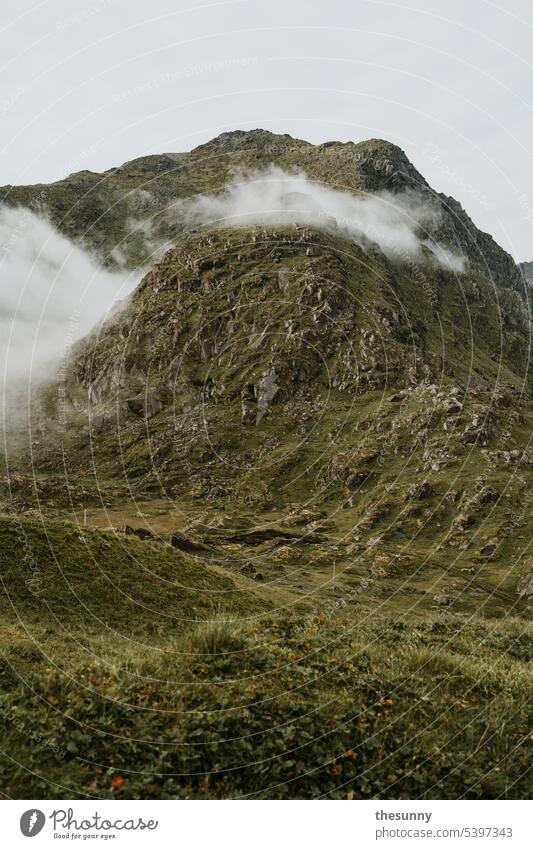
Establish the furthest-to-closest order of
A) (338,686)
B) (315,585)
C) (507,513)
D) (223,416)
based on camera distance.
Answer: (223,416)
(507,513)
(315,585)
(338,686)

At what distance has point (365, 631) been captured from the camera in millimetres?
18406

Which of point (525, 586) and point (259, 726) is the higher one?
point (259, 726)

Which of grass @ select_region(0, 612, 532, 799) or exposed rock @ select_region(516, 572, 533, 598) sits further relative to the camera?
exposed rock @ select_region(516, 572, 533, 598)

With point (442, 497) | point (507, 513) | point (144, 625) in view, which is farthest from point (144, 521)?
point (144, 625)

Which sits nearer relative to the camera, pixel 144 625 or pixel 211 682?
pixel 211 682

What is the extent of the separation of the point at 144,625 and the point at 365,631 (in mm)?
7518

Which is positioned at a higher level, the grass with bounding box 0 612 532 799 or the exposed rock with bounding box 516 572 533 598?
the grass with bounding box 0 612 532 799

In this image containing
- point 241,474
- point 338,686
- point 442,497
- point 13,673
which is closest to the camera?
point 13,673

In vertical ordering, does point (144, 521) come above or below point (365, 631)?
below

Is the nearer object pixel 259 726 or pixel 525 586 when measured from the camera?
pixel 259 726

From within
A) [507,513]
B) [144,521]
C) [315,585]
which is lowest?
[144,521]

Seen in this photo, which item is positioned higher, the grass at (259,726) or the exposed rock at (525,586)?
the grass at (259,726)

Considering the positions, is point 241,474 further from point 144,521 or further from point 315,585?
point 315,585

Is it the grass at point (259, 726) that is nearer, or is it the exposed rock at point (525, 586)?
the grass at point (259, 726)
